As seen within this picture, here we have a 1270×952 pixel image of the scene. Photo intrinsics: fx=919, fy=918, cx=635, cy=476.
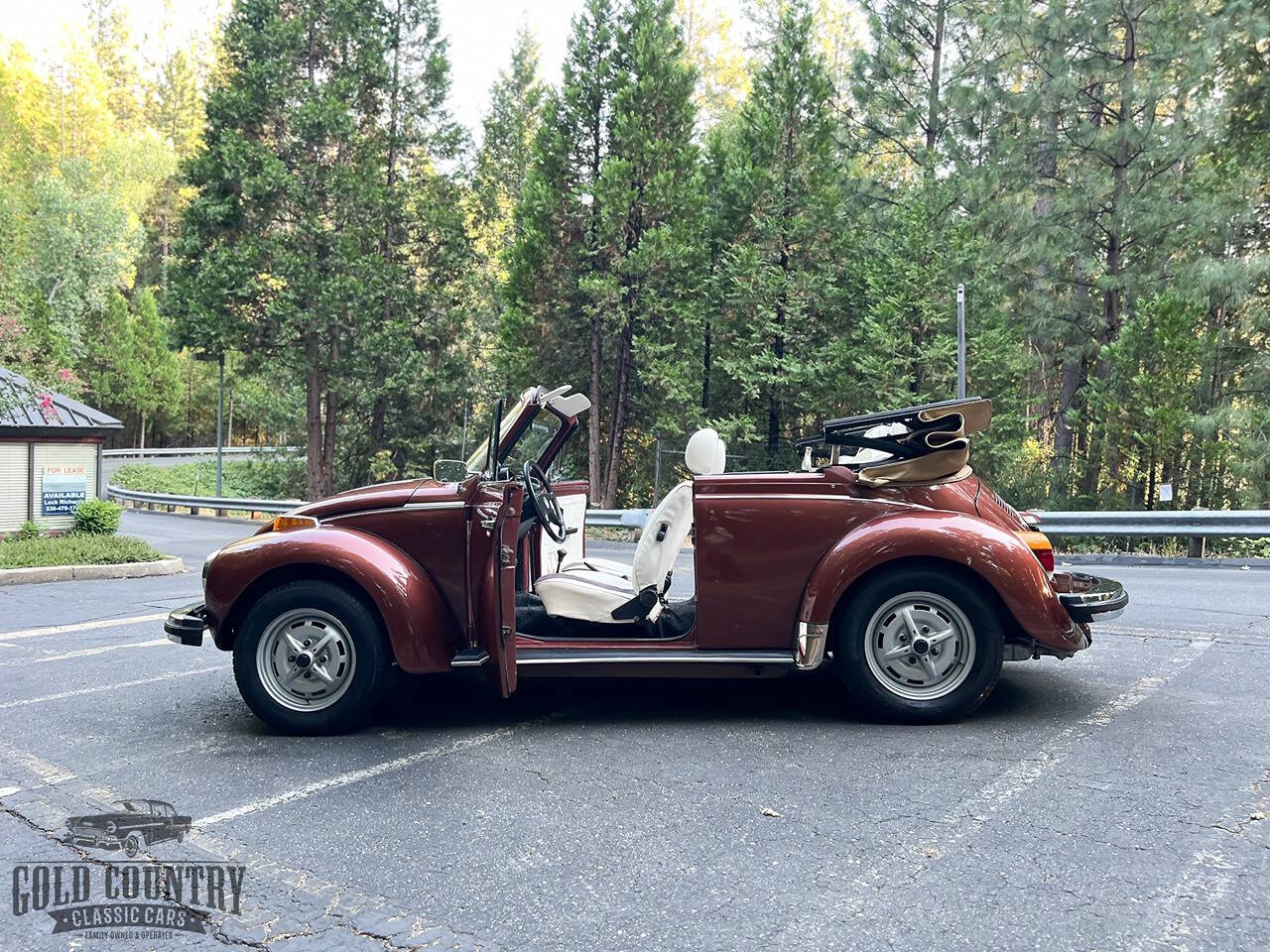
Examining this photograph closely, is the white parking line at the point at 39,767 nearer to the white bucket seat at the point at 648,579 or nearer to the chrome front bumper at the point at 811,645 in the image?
the white bucket seat at the point at 648,579

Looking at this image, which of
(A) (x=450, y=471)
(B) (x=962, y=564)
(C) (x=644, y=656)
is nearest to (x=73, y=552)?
(A) (x=450, y=471)

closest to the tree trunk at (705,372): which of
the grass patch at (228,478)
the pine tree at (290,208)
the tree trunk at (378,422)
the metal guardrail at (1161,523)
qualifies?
the pine tree at (290,208)

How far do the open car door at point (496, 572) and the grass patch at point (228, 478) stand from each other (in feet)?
96.3

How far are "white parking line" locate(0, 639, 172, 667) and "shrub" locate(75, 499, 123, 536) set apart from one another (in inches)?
372

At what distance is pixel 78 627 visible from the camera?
27.8 feet

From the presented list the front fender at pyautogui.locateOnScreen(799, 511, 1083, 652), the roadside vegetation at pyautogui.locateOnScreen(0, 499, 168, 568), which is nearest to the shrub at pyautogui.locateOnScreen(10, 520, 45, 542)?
the roadside vegetation at pyautogui.locateOnScreen(0, 499, 168, 568)

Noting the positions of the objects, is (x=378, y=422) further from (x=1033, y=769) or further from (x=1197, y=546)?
(x=1033, y=769)

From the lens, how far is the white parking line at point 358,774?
3686mm

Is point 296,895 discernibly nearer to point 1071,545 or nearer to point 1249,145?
point 1071,545

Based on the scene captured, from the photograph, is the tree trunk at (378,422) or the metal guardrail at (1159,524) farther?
the tree trunk at (378,422)

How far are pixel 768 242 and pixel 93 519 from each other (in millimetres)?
15425

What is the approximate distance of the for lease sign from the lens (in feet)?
51.5

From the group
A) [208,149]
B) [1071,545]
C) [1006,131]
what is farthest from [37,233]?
[1071,545]

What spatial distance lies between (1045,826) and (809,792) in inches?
34.9
